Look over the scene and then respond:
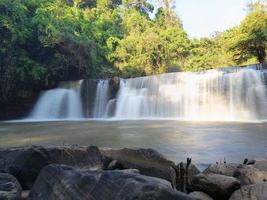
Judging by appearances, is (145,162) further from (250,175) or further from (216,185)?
(250,175)

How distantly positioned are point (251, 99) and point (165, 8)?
90.9ft

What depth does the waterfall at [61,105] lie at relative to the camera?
22.5m

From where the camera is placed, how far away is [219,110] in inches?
727

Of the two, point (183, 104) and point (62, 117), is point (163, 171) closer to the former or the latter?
point (183, 104)

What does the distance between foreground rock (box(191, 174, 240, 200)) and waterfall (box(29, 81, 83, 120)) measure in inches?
747

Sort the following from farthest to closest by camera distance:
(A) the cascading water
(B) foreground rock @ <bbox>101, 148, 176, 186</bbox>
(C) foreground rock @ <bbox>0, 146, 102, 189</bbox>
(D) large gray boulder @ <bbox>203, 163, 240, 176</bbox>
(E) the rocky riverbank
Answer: (A) the cascading water
(D) large gray boulder @ <bbox>203, 163, 240, 176</bbox>
(B) foreground rock @ <bbox>101, 148, 176, 186</bbox>
(C) foreground rock @ <bbox>0, 146, 102, 189</bbox>
(E) the rocky riverbank

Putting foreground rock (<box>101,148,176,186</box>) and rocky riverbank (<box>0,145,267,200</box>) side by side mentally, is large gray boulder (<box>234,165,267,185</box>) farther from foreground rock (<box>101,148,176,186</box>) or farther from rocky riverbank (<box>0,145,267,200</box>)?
→ foreground rock (<box>101,148,176,186</box>)

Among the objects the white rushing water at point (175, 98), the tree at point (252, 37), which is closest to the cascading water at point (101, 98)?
Result: the white rushing water at point (175, 98)

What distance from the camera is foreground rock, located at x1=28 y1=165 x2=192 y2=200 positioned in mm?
2458

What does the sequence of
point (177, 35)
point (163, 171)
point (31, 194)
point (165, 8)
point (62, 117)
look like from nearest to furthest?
point (31, 194) < point (163, 171) < point (62, 117) < point (177, 35) < point (165, 8)

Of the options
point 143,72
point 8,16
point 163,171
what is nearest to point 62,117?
point 8,16

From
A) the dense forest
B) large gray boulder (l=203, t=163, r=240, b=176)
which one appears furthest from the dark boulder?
the dense forest

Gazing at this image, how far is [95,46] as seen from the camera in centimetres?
2828

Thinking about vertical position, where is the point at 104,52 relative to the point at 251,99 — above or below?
above
